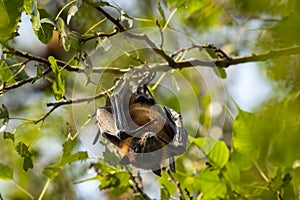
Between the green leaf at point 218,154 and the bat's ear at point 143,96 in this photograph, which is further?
the green leaf at point 218,154

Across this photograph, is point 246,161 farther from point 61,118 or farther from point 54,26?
point 61,118

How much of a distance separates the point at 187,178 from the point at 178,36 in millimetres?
306

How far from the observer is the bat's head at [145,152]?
68 centimetres

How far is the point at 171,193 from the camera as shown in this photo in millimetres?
1105

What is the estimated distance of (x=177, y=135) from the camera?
71 cm

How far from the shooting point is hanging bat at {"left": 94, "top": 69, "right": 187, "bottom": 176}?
2.26ft

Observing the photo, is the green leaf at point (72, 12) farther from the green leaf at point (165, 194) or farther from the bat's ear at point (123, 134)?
the green leaf at point (165, 194)

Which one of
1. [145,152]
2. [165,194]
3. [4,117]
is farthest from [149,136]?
[165,194]

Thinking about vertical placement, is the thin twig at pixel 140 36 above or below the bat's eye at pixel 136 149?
above

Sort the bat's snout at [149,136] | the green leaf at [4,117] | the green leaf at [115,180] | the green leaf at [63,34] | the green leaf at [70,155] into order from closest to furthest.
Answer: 1. the bat's snout at [149,136]
2. the green leaf at [63,34]
3. the green leaf at [4,117]
4. the green leaf at [70,155]
5. the green leaf at [115,180]

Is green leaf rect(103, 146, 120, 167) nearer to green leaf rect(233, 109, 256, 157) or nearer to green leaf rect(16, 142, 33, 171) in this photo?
green leaf rect(16, 142, 33, 171)

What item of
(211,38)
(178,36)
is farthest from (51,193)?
(178,36)

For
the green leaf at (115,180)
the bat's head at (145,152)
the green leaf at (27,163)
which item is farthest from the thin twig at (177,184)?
the bat's head at (145,152)

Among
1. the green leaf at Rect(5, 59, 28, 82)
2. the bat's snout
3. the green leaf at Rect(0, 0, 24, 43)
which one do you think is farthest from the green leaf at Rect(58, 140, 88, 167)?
the bat's snout
